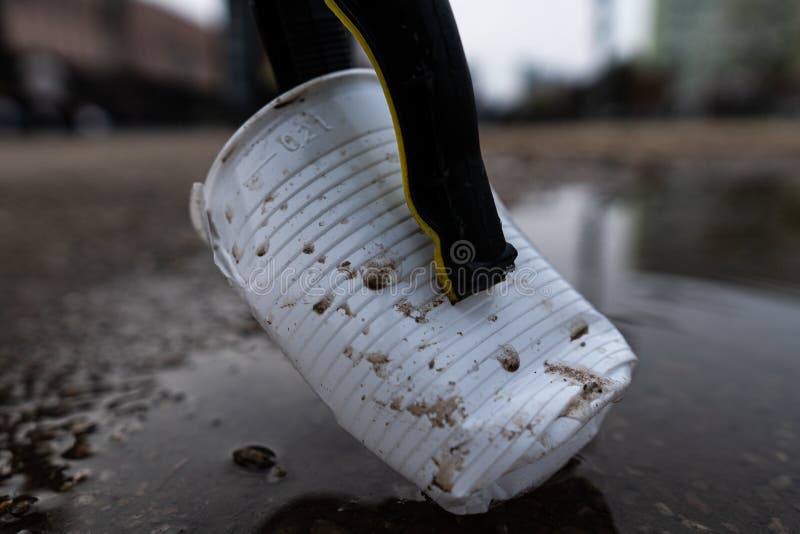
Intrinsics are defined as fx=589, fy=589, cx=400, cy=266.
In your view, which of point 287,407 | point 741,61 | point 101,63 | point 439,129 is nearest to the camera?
point 439,129

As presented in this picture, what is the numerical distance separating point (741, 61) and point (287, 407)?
31818 millimetres

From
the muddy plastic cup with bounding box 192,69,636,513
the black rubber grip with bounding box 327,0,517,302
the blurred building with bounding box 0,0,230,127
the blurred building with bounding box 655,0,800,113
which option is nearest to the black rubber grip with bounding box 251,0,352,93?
the muddy plastic cup with bounding box 192,69,636,513

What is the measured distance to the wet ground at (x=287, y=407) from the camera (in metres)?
0.88

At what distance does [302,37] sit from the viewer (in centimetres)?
96

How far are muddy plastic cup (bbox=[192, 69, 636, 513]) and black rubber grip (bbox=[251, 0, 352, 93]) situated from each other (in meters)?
0.13

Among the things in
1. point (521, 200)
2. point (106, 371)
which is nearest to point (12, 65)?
point (521, 200)

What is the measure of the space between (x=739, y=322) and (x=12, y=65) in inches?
825

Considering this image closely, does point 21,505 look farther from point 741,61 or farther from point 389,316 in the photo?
point 741,61

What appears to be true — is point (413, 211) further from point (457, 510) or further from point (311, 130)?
point (457, 510)

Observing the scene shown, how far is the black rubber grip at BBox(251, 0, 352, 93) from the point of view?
96 cm

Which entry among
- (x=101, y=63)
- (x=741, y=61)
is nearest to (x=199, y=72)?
(x=101, y=63)

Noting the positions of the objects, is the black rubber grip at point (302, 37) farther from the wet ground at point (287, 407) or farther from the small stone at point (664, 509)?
the small stone at point (664, 509)

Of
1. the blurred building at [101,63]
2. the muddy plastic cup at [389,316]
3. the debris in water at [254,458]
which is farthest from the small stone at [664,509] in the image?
the blurred building at [101,63]

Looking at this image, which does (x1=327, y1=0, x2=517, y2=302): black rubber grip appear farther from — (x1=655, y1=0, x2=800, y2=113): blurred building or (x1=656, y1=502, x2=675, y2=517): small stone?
(x1=655, y1=0, x2=800, y2=113): blurred building
